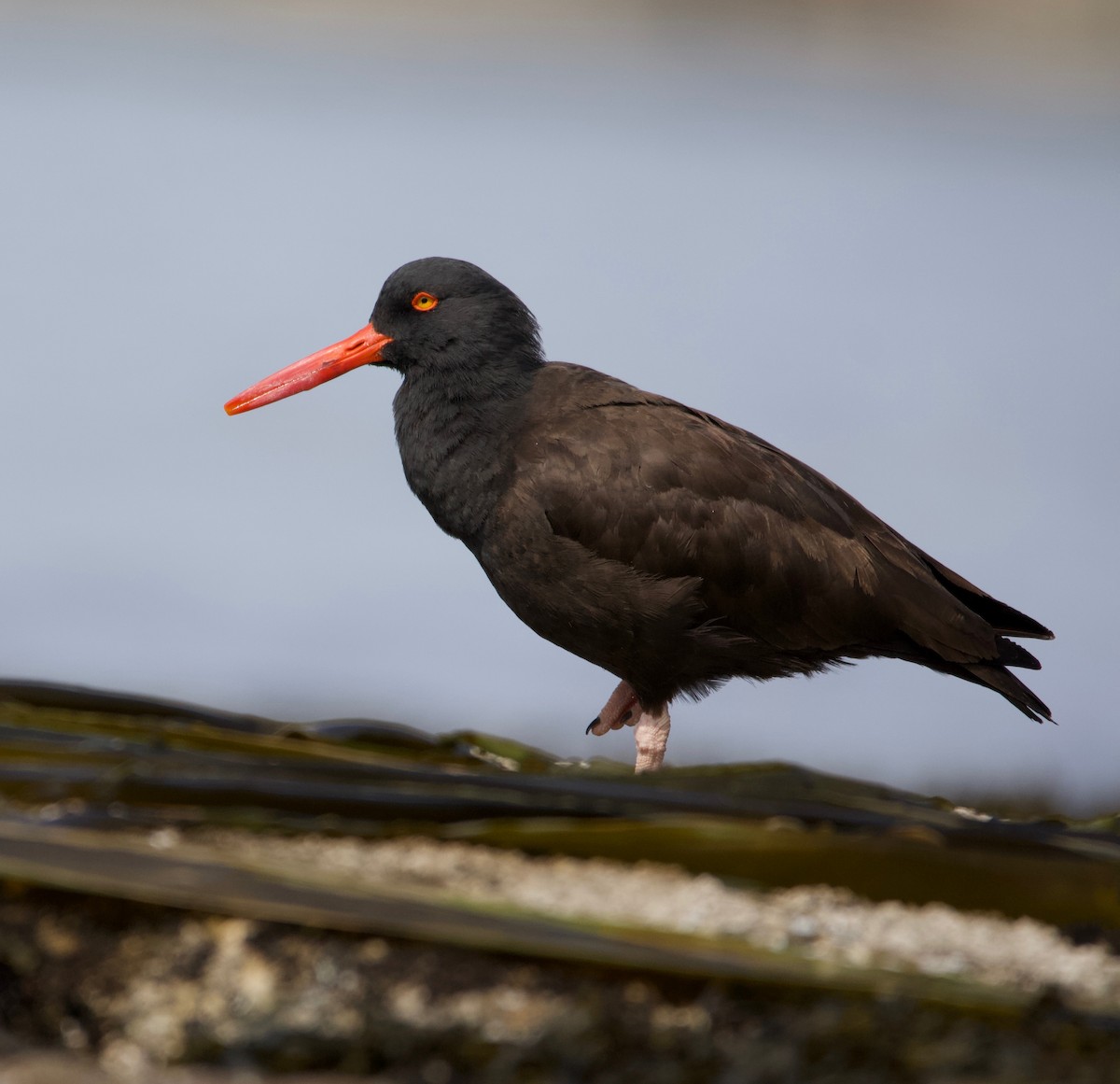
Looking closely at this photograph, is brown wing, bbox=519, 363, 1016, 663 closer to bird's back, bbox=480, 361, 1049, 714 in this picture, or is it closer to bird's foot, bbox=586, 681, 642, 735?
bird's back, bbox=480, 361, 1049, 714

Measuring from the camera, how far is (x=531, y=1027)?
8.10ft

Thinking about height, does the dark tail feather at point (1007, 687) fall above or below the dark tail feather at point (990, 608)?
below

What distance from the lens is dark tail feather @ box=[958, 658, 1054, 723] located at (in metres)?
5.24

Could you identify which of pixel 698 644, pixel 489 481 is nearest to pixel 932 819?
pixel 698 644

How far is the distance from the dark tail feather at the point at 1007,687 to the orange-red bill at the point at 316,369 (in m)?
2.55

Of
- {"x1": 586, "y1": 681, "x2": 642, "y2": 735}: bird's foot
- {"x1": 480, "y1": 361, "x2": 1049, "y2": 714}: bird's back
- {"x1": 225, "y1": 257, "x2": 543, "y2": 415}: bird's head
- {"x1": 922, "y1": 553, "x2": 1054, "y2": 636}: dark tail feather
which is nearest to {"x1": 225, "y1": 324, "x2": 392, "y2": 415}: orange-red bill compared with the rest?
{"x1": 225, "y1": 257, "x2": 543, "y2": 415}: bird's head

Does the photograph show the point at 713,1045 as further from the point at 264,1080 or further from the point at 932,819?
the point at 932,819

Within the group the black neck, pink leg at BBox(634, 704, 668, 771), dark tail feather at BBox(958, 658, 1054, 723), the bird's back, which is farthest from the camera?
dark tail feather at BBox(958, 658, 1054, 723)

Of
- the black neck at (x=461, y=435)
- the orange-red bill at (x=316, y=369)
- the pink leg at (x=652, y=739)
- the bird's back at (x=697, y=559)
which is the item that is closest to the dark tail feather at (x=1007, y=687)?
the bird's back at (x=697, y=559)

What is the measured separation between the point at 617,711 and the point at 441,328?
1629mm

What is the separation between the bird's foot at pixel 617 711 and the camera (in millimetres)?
5492

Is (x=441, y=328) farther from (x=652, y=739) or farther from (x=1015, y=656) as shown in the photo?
(x=1015, y=656)

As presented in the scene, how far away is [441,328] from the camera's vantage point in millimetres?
5363

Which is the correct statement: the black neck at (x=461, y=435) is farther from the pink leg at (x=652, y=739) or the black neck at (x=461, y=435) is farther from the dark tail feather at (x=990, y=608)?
the dark tail feather at (x=990, y=608)
